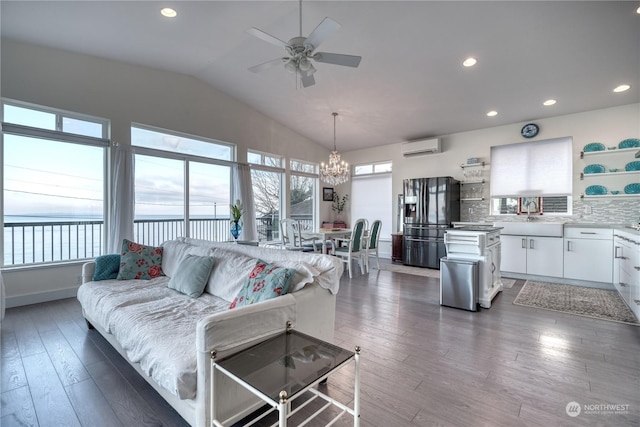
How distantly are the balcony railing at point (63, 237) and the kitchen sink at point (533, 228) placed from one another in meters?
5.64

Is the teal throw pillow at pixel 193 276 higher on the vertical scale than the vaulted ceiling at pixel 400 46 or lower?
lower

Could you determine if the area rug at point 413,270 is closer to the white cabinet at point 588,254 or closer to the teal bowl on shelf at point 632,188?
the white cabinet at point 588,254

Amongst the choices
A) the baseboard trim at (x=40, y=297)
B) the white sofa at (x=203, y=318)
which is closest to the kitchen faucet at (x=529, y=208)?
the white sofa at (x=203, y=318)

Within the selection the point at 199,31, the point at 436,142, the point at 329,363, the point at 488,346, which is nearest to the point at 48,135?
the point at 199,31

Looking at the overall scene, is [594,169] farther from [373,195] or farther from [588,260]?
[373,195]

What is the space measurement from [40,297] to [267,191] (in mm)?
4028

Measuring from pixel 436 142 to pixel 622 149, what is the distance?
2782mm

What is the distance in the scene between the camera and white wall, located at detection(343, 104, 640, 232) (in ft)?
14.8

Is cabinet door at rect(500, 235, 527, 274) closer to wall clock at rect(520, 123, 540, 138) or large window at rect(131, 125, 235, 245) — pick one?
wall clock at rect(520, 123, 540, 138)

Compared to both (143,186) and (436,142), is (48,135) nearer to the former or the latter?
(143,186)

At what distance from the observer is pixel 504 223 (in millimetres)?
5004

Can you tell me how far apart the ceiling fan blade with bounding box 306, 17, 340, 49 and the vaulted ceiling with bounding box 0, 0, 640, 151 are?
1035mm

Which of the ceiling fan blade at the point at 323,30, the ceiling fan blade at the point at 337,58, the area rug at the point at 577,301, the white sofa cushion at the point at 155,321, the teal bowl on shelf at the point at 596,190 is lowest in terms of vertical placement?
the area rug at the point at 577,301

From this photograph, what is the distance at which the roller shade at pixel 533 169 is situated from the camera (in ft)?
16.3
